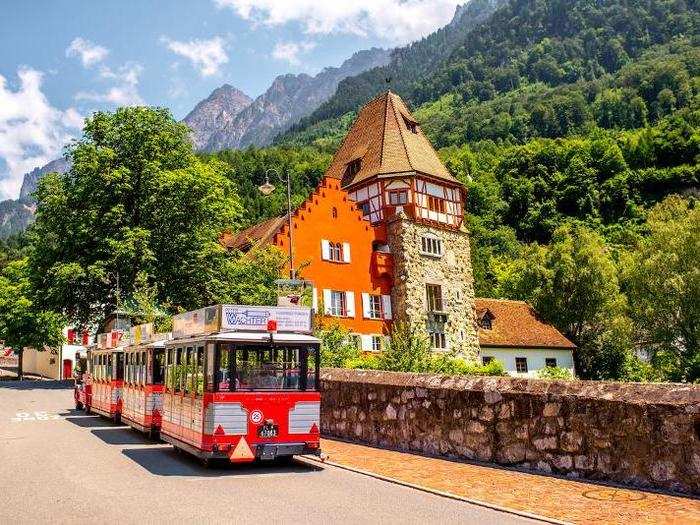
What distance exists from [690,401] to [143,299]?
89.5ft

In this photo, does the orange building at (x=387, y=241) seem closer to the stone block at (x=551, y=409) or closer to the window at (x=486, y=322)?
the window at (x=486, y=322)

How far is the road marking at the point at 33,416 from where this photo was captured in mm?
23239

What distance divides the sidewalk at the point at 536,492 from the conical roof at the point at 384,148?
120 ft

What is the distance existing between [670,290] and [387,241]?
19238mm

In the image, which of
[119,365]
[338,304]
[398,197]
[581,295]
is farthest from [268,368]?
[581,295]

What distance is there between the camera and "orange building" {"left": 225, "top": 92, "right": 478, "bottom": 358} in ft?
141

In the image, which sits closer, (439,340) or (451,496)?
(451,496)

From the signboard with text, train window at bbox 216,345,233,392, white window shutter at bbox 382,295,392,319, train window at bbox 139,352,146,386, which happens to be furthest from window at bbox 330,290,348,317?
train window at bbox 216,345,233,392

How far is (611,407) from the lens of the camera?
9.63m

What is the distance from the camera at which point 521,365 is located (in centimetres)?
5038

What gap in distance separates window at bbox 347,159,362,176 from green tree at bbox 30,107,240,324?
44.3 feet

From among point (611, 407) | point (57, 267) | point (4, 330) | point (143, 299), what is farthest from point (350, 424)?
point (4, 330)

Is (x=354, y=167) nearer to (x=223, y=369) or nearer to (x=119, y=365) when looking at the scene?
(x=119, y=365)

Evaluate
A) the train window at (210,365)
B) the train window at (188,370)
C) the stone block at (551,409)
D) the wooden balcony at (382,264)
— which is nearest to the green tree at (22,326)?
the wooden balcony at (382,264)
